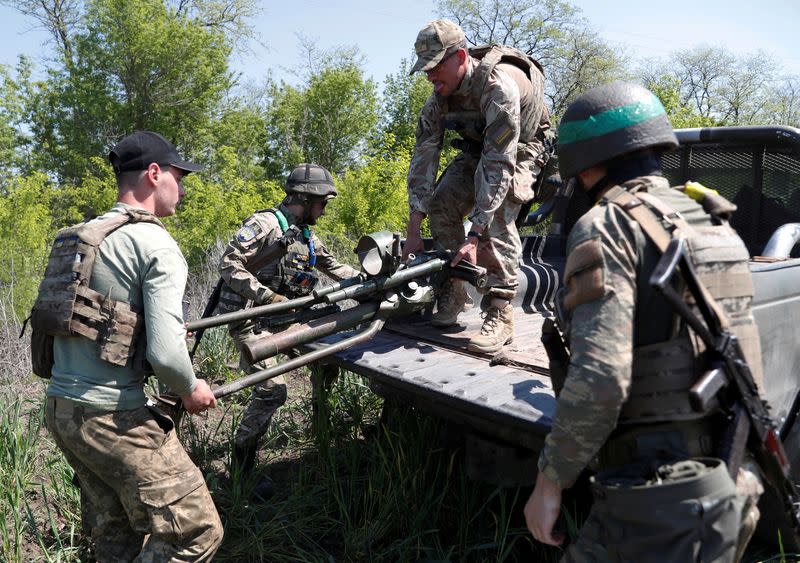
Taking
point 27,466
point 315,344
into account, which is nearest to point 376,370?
point 315,344

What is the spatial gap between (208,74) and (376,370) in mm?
21532

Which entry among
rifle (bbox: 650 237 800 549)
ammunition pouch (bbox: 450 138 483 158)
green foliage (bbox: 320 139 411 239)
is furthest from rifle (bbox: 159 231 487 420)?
green foliage (bbox: 320 139 411 239)

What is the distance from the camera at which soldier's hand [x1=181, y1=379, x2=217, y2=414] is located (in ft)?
8.25

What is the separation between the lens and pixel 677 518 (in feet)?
5.30

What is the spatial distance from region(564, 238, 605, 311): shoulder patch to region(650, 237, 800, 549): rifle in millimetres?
143

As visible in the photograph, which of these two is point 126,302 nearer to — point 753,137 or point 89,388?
point 89,388

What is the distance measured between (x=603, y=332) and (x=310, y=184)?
3.08 metres

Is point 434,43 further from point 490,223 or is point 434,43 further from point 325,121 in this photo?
point 325,121

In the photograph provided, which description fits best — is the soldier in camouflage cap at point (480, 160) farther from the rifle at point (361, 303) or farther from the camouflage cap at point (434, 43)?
the rifle at point (361, 303)

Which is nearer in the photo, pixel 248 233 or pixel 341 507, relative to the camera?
pixel 341 507

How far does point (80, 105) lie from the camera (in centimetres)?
2264

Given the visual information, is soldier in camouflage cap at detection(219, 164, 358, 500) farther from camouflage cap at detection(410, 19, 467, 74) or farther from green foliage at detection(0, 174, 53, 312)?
green foliage at detection(0, 174, 53, 312)

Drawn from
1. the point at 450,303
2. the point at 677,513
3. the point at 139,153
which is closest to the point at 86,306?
the point at 139,153

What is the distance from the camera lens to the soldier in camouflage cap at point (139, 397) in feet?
7.97
